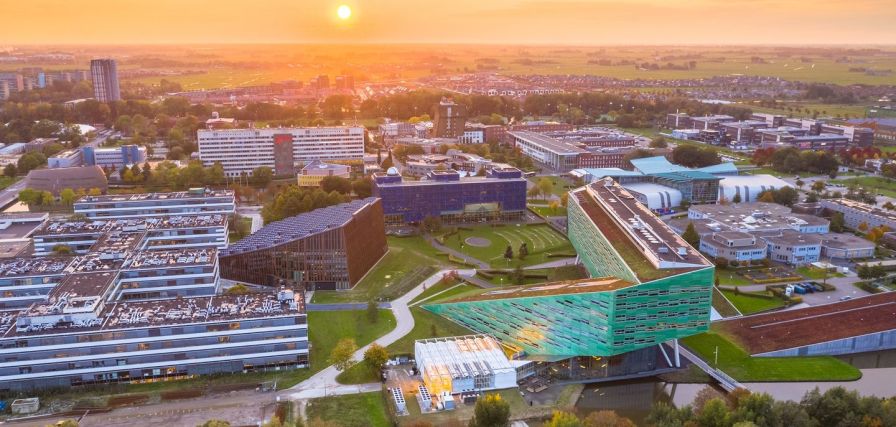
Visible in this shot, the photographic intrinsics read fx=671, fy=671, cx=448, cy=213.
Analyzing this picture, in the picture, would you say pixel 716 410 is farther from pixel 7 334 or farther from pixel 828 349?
pixel 7 334

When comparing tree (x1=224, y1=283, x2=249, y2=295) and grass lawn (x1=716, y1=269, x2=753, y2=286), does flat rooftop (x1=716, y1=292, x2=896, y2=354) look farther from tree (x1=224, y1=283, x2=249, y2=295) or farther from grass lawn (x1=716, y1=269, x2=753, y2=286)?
tree (x1=224, y1=283, x2=249, y2=295)

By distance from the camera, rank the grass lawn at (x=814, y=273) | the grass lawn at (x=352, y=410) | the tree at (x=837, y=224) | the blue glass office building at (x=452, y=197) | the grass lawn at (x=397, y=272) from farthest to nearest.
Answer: the blue glass office building at (x=452, y=197), the tree at (x=837, y=224), the grass lawn at (x=814, y=273), the grass lawn at (x=397, y=272), the grass lawn at (x=352, y=410)

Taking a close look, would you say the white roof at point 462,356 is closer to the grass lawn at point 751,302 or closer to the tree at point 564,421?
the tree at point 564,421

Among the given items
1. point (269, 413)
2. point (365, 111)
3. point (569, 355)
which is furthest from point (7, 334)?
point (365, 111)

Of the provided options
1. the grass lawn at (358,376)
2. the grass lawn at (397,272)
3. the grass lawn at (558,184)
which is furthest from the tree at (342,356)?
the grass lawn at (558,184)

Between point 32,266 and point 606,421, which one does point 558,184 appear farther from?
point 32,266

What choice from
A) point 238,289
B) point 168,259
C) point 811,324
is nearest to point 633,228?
point 811,324
